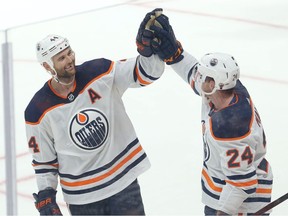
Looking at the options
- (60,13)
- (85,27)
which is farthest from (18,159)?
(60,13)

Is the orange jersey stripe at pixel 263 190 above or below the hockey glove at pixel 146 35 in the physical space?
below

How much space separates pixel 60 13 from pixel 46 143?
2.10m

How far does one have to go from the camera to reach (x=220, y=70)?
2914 mm

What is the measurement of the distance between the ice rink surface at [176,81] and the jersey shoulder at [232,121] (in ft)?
1.72

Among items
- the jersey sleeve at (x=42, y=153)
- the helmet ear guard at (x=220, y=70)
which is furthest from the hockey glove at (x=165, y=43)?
the jersey sleeve at (x=42, y=153)

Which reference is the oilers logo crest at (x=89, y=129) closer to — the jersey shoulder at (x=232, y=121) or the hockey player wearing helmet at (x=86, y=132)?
the hockey player wearing helmet at (x=86, y=132)

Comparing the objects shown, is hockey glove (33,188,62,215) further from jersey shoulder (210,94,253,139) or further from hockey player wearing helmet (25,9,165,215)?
jersey shoulder (210,94,253,139)

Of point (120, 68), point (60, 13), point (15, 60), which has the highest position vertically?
point (120, 68)

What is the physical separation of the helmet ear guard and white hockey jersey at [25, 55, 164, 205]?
17 cm

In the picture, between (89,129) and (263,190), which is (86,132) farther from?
(263,190)

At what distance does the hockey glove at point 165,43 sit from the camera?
300cm

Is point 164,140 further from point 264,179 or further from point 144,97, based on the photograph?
point 264,179

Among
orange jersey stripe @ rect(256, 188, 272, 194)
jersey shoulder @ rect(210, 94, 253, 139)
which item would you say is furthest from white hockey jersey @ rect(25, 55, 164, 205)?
orange jersey stripe @ rect(256, 188, 272, 194)

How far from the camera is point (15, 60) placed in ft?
12.9
